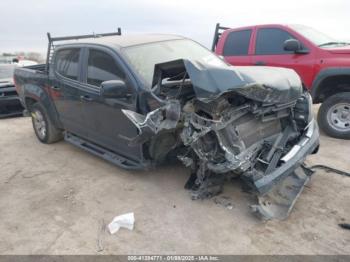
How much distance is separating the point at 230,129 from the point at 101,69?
6.59 feet

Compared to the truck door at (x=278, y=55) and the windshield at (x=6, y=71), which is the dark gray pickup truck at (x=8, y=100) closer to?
the windshield at (x=6, y=71)

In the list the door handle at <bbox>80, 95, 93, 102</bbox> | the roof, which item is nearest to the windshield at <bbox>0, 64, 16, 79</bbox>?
the roof

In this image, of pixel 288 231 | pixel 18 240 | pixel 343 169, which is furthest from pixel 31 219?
pixel 343 169

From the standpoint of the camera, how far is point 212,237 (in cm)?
307

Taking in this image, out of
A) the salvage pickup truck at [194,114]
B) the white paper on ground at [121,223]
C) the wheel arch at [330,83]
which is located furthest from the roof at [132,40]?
the wheel arch at [330,83]

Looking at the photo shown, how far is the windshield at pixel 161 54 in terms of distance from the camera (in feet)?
12.9

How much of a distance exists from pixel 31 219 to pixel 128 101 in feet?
5.61

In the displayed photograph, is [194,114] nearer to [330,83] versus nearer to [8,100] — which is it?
[330,83]

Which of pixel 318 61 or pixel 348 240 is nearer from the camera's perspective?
pixel 348 240

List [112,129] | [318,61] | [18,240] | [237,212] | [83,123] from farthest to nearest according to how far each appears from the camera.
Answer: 1. [318,61]
2. [83,123]
3. [112,129]
4. [237,212]
5. [18,240]

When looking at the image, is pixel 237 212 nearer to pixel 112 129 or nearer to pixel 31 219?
pixel 112 129

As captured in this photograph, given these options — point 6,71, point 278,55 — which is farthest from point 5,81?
point 278,55

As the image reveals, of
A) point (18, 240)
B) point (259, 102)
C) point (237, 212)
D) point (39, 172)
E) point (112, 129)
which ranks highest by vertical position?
point (259, 102)

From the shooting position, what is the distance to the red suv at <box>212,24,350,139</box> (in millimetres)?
5422
